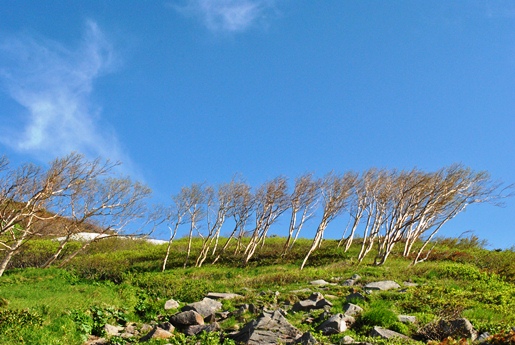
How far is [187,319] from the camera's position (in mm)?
10742

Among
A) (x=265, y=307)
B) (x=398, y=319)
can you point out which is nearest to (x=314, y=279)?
(x=265, y=307)

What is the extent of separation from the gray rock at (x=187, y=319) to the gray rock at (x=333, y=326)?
122 inches

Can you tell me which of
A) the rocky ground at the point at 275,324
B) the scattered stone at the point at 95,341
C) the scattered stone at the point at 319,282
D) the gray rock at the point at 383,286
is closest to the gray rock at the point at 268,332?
the rocky ground at the point at 275,324

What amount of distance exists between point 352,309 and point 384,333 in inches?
72.8

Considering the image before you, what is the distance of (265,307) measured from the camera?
11984 mm

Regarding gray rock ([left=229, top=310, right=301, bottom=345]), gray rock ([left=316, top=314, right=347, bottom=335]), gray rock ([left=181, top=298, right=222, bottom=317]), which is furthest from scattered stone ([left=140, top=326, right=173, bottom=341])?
gray rock ([left=316, top=314, right=347, bottom=335])

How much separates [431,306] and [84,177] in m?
20.8

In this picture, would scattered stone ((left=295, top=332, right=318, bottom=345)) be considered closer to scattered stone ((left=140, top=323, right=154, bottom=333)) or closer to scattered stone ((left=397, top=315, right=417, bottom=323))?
scattered stone ((left=397, top=315, right=417, bottom=323))

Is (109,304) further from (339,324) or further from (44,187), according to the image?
(44,187)

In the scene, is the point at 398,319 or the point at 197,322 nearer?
the point at 398,319

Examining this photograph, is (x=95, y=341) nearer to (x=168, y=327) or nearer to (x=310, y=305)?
(x=168, y=327)

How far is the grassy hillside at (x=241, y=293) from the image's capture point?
9.78 m

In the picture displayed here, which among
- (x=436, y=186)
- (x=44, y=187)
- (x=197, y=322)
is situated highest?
(x=436, y=186)

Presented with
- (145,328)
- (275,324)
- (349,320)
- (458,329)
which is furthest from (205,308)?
(458,329)
